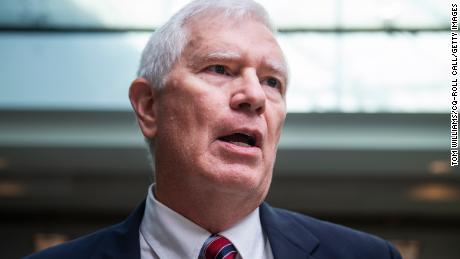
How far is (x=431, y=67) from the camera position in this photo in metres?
7.30

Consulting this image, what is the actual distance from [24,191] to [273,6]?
447 cm

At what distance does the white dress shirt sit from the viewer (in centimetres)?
166

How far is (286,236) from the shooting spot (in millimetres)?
1750

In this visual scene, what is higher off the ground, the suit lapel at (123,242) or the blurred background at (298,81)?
the suit lapel at (123,242)

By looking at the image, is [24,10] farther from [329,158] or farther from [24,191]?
[329,158]

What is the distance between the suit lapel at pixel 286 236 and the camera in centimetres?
171

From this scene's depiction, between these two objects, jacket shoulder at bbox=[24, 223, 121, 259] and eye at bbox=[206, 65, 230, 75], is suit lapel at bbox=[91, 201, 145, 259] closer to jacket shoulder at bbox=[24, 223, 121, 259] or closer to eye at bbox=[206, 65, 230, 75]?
jacket shoulder at bbox=[24, 223, 121, 259]

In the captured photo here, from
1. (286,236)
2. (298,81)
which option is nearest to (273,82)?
(286,236)

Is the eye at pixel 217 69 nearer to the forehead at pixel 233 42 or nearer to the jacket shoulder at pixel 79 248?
the forehead at pixel 233 42

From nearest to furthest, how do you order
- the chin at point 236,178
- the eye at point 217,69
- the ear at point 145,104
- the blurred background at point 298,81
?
the chin at point 236,178 < the eye at point 217,69 < the ear at point 145,104 < the blurred background at point 298,81

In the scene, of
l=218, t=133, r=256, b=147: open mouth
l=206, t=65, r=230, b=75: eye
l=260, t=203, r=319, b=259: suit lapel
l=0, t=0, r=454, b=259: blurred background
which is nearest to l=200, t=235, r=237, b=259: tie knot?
l=260, t=203, r=319, b=259: suit lapel

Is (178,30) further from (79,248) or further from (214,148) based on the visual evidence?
(79,248)

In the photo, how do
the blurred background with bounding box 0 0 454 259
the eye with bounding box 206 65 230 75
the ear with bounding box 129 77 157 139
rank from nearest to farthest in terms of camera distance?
the eye with bounding box 206 65 230 75 → the ear with bounding box 129 77 157 139 → the blurred background with bounding box 0 0 454 259

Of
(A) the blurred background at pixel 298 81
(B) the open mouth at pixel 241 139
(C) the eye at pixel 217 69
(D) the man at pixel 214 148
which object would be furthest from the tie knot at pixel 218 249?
(A) the blurred background at pixel 298 81
